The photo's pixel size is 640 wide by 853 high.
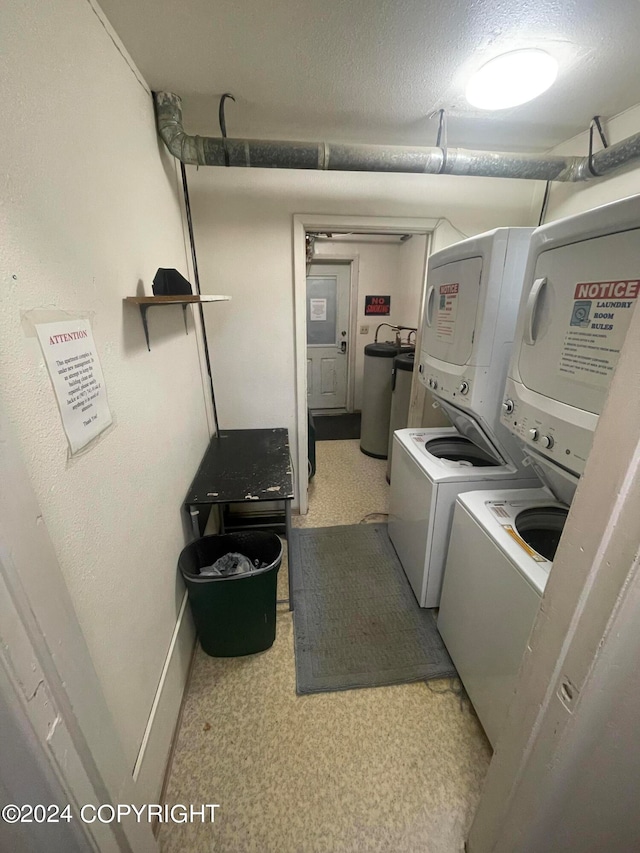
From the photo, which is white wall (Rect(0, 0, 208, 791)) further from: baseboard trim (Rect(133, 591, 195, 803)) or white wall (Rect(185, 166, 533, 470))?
white wall (Rect(185, 166, 533, 470))

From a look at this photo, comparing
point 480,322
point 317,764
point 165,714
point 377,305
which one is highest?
point 377,305

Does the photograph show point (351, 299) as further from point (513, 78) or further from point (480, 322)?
point (480, 322)

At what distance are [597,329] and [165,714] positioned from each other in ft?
6.04

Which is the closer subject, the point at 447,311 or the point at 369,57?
the point at 369,57

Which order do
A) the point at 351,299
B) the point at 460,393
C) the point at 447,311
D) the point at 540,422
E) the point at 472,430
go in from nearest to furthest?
the point at 540,422 → the point at 460,393 → the point at 447,311 → the point at 472,430 → the point at 351,299

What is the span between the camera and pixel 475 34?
1.05 metres

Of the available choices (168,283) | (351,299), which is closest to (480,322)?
(168,283)

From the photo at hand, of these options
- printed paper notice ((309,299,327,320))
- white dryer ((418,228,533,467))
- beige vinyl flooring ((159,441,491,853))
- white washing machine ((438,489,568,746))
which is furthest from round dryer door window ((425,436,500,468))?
printed paper notice ((309,299,327,320))

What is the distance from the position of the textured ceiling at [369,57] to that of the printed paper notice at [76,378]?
40.7 inches

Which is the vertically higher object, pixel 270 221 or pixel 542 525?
pixel 270 221

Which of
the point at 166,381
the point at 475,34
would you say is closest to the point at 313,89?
the point at 475,34

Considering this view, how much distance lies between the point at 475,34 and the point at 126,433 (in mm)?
1709

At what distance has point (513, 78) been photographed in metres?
1.17

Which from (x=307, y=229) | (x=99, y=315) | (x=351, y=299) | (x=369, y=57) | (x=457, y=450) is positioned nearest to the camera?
(x=99, y=315)
